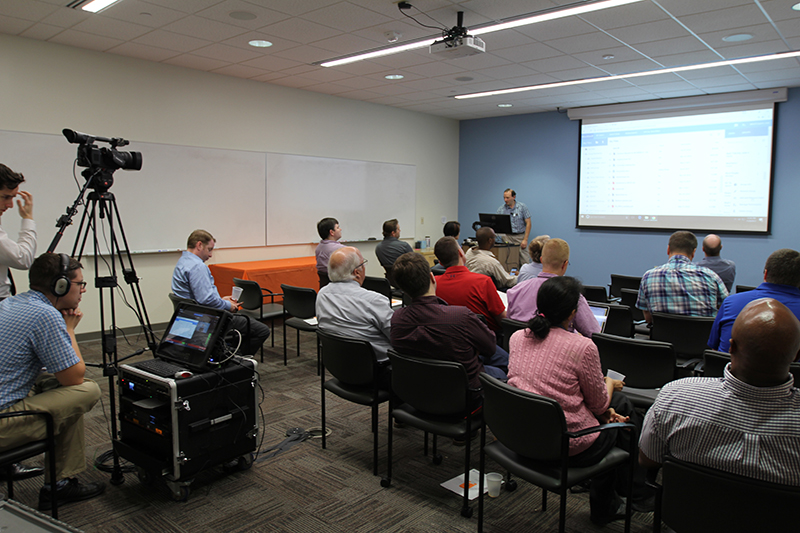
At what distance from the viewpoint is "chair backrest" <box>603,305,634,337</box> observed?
379cm

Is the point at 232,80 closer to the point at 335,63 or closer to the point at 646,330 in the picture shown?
the point at 335,63

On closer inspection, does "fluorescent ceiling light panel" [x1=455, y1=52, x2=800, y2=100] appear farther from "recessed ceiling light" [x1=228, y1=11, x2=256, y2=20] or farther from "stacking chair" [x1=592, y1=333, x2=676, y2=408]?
"stacking chair" [x1=592, y1=333, x2=676, y2=408]

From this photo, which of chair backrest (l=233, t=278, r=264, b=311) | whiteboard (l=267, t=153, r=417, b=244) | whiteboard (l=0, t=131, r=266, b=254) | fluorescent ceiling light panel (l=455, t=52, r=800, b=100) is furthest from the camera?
whiteboard (l=267, t=153, r=417, b=244)

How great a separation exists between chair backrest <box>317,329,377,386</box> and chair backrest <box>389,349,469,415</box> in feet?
0.67

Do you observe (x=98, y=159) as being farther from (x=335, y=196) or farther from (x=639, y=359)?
(x=335, y=196)

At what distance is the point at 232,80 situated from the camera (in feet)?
21.7

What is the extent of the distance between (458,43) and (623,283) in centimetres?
301

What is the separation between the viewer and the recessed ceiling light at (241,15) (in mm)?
4301

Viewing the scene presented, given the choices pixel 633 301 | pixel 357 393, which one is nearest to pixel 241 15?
pixel 357 393

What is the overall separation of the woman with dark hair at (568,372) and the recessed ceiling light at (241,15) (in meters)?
3.63

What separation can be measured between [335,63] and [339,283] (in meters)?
3.66

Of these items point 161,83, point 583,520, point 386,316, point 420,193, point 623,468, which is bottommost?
point 583,520

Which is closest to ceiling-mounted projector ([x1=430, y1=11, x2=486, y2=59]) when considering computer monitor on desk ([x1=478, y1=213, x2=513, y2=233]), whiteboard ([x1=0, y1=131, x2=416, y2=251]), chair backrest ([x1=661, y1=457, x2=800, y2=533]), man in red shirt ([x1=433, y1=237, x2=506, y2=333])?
man in red shirt ([x1=433, y1=237, x2=506, y2=333])

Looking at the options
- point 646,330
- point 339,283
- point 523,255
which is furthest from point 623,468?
point 523,255
